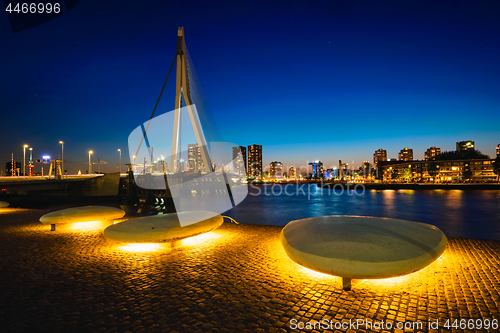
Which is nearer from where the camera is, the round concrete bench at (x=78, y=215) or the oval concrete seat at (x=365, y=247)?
the oval concrete seat at (x=365, y=247)

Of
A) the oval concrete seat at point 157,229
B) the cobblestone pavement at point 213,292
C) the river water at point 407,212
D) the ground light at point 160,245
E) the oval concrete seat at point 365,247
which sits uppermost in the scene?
the oval concrete seat at point 365,247

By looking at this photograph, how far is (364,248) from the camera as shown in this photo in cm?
424

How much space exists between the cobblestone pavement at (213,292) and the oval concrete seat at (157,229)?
39cm

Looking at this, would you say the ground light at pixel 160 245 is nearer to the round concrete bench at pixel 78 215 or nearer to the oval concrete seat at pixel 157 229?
the oval concrete seat at pixel 157 229

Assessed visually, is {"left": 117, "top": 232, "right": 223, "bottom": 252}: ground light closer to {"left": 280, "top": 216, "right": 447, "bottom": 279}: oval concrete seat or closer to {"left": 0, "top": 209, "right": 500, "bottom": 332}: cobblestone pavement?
{"left": 0, "top": 209, "right": 500, "bottom": 332}: cobblestone pavement

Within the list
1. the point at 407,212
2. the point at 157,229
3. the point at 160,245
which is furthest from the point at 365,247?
the point at 407,212

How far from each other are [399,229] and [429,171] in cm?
11433

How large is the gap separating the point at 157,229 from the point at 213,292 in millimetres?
3164

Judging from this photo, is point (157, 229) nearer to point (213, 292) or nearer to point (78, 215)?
point (213, 292)

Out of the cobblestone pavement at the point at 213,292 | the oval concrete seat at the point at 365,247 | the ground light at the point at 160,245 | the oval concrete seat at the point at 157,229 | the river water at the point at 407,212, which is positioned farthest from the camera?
the river water at the point at 407,212

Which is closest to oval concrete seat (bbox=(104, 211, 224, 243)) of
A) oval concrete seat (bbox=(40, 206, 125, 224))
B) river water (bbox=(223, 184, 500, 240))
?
oval concrete seat (bbox=(40, 206, 125, 224))

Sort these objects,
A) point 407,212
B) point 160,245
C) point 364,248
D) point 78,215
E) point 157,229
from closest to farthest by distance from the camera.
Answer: point 364,248, point 157,229, point 160,245, point 78,215, point 407,212

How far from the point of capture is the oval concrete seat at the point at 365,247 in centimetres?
390

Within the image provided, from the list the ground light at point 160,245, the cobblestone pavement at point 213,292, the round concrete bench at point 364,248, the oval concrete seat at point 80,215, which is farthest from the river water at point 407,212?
the round concrete bench at point 364,248
